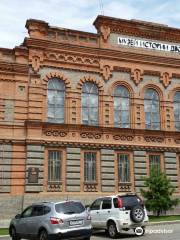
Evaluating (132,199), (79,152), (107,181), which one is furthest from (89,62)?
(132,199)

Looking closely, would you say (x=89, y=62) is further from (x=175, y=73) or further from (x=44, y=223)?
(x=44, y=223)

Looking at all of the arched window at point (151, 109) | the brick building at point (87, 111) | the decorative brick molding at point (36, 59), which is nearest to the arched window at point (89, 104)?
the brick building at point (87, 111)

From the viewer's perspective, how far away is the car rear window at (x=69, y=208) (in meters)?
16.3

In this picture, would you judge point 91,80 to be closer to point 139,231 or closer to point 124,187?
point 124,187

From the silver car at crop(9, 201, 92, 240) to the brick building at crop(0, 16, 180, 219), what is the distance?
11.3m

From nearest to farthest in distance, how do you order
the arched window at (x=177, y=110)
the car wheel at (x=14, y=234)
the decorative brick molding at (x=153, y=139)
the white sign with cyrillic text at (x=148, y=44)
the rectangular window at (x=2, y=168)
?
the car wheel at (x=14, y=234)
the rectangular window at (x=2, y=168)
the decorative brick molding at (x=153, y=139)
the white sign with cyrillic text at (x=148, y=44)
the arched window at (x=177, y=110)

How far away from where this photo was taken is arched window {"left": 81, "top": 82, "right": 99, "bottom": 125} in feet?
105

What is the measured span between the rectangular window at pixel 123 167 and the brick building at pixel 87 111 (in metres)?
0.08

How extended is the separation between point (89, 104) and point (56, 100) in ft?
8.68

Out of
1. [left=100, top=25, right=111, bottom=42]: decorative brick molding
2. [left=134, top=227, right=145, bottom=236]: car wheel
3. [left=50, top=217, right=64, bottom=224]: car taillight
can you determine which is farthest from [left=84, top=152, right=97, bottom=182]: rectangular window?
[left=50, top=217, right=64, bottom=224]: car taillight

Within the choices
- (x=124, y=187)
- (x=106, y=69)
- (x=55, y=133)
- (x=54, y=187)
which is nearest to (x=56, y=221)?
(x=54, y=187)

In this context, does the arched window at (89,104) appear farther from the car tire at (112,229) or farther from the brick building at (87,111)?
the car tire at (112,229)

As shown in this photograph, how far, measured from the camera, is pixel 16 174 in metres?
28.6

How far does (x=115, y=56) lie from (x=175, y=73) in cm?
571
